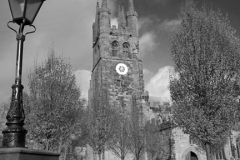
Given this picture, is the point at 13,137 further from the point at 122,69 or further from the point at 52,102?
the point at 122,69

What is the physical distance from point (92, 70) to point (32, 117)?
2931 cm

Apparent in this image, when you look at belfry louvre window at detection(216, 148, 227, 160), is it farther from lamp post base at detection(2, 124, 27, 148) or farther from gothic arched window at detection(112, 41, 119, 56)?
lamp post base at detection(2, 124, 27, 148)

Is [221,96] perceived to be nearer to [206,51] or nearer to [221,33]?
[206,51]

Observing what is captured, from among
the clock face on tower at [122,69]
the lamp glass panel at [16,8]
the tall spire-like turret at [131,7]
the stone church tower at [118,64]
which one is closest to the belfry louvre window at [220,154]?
the stone church tower at [118,64]

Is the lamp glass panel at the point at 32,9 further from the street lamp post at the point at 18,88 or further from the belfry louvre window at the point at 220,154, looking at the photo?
the belfry louvre window at the point at 220,154

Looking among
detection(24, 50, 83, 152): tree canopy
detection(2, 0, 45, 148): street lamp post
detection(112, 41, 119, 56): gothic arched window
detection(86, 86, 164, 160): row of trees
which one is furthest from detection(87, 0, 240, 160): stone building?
detection(2, 0, 45, 148): street lamp post

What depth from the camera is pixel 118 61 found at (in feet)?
141

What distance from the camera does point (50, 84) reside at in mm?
19891

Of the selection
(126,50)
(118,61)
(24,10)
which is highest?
(126,50)

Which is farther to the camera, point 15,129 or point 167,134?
point 167,134

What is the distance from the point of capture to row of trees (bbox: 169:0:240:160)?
14391 millimetres

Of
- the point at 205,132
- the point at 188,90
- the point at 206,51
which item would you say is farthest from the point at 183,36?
the point at 205,132

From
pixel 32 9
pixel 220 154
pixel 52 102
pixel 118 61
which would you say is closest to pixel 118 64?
pixel 118 61

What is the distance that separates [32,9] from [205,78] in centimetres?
1188
